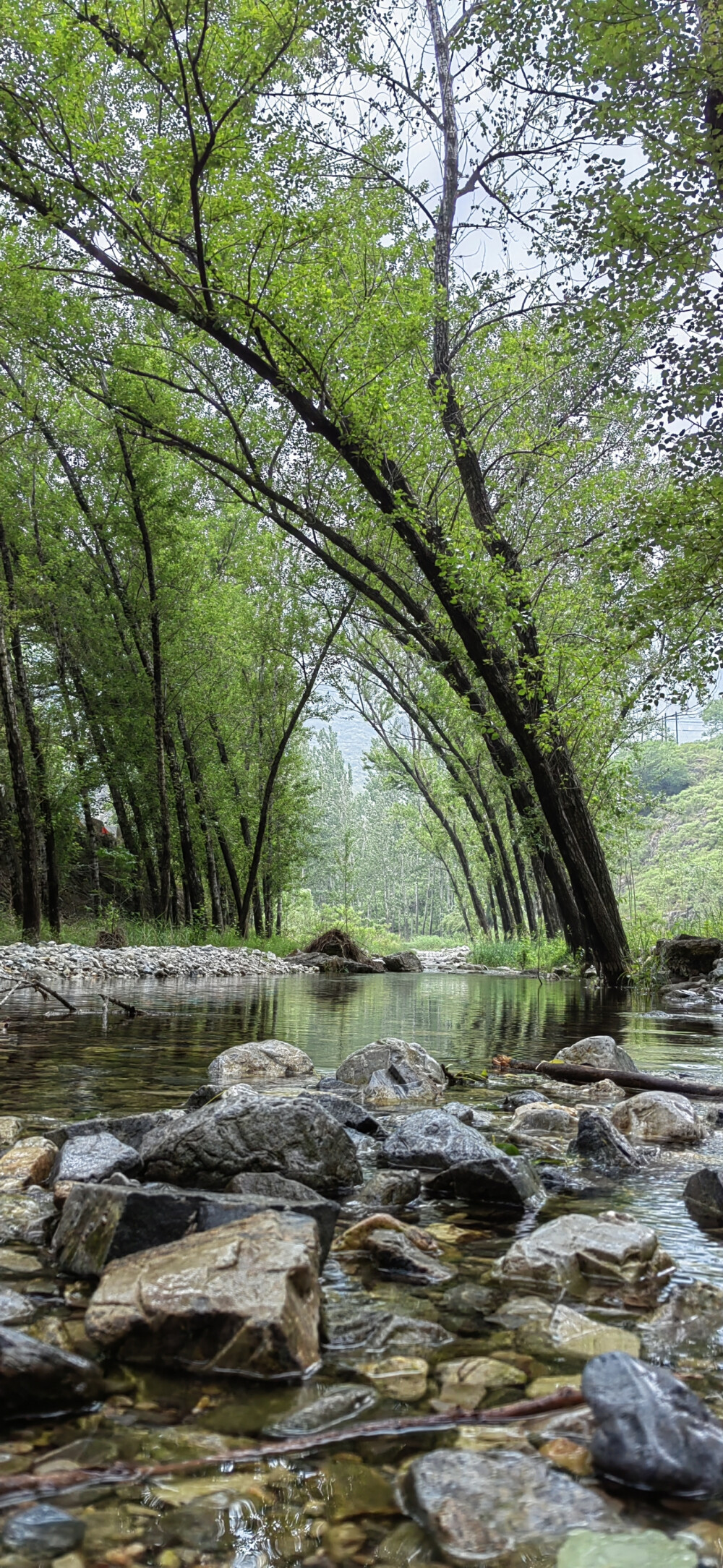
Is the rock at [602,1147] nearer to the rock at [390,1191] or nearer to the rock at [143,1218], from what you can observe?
the rock at [390,1191]

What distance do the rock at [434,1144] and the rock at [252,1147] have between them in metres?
0.26

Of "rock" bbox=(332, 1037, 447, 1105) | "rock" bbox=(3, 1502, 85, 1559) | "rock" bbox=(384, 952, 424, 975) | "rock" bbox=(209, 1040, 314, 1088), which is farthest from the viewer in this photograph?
"rock" bbox=(384, 952, 424, 975)

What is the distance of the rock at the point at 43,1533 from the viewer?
1093 mm

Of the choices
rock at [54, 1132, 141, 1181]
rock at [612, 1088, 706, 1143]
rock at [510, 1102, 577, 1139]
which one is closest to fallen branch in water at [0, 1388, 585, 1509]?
rock at [54, 1132, 141, 1181]

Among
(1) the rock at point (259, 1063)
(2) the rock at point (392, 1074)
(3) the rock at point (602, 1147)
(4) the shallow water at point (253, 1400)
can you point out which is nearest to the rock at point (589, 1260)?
(4) the shallow water at point (253, 1400)

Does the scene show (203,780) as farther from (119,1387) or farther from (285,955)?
(119,1387)

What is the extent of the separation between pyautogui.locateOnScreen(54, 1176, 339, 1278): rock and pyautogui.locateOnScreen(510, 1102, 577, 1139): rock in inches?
71.6

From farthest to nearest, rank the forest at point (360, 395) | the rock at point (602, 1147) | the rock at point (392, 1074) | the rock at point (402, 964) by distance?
the rock at point (402, 964) < the forest at point (360, 395) < the rock at point (392, 1074) < the rock at point (602, 1147)

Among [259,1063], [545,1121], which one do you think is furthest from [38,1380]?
[259,1063]

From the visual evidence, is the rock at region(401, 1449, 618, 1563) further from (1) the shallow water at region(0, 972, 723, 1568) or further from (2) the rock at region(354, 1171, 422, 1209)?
(2) the rock at region(354, 1171, 422, 1209)

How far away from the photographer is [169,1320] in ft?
5.41

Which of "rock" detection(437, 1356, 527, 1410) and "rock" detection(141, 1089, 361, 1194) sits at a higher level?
"rock" detection(141, 1089, 361, 1194)

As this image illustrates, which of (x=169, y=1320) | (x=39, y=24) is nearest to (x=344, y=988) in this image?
(x=39, y=24)

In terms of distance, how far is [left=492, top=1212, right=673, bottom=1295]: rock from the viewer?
6.84 ft
